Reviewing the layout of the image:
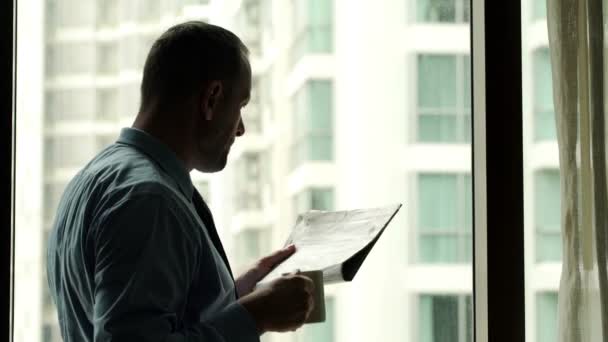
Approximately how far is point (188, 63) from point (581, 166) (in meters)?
0.93

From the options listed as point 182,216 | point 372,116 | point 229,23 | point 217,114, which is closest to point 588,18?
point 372,116

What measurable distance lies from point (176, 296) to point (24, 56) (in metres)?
1.01

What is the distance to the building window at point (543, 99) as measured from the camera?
194 cm

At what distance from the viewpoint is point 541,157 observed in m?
1.94

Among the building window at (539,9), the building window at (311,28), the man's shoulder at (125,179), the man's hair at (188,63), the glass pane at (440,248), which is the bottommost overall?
the glass pane at (440,248)

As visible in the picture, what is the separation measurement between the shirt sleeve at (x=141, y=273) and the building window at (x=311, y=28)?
3.01ft

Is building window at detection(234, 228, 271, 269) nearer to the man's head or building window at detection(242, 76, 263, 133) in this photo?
building window at detection(242, 76, 263, 133)

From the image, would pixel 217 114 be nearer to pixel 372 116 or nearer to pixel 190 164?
pixel 190 164

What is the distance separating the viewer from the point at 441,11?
190 centimetres

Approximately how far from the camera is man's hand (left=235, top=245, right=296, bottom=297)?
1326 millimetres

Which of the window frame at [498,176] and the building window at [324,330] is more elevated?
the window frame at [498,176]

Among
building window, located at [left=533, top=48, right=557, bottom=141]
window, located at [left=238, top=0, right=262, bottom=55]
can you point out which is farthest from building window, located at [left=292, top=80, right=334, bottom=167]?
building window, located at [left=533, top=48, right=557, bottom=141]

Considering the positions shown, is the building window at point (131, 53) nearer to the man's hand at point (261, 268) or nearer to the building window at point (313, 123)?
the building window at point (313, 123)

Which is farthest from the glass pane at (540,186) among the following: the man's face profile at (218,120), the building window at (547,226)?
the man's face profile at (218,120)
